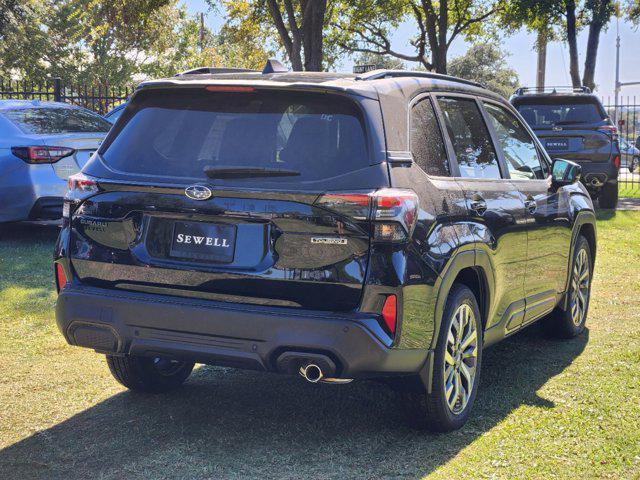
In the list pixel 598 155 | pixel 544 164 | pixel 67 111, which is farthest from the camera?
pixel 598 155

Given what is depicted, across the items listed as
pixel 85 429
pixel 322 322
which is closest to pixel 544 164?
pixel 322 322

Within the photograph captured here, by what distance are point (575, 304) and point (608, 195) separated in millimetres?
10702

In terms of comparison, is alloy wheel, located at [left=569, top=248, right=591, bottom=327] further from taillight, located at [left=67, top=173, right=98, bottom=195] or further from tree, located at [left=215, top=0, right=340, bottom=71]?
tree, located at [left=215, top=0, right=340, bottom=71]

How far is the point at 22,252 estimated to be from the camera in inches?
436

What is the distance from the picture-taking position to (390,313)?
14.2 ft

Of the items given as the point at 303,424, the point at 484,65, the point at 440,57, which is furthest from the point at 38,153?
the point at 484,65

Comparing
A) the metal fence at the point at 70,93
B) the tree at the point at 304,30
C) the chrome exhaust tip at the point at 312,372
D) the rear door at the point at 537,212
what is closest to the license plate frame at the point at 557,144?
the tree at the point at 304,30

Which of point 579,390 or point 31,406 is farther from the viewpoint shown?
point 579,390

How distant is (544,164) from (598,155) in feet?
33.7

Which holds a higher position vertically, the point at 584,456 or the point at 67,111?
the point at 67,111

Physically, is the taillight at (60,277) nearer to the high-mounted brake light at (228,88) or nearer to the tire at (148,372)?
the tire at (148,372)

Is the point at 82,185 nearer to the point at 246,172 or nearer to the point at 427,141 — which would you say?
the point at 246,172

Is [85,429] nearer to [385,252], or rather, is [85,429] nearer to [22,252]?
[385,252]

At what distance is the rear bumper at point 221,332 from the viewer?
4.27 meters
